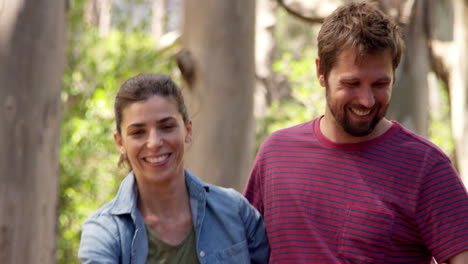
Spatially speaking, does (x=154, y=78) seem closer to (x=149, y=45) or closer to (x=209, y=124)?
(x=209, y=124)

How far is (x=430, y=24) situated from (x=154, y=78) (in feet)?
16.4

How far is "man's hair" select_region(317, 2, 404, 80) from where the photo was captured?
2666mm

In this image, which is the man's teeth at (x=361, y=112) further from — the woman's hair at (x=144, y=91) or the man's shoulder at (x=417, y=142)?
the woman's hair at (x=144, y=91)

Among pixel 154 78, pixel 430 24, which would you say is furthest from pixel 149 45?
pixel 154 78

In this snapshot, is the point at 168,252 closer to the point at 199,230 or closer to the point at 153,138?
the point at 199,230

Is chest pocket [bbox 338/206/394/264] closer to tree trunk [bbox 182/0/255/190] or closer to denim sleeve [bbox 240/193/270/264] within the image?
denim sleeve [bbox 240/193/270/264]

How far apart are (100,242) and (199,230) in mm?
372

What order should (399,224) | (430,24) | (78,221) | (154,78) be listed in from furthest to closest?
1. (78,221)
2. (430,24)
3. (154,78)
4. (399,224)

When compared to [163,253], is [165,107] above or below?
above

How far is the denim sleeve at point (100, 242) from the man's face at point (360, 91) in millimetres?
913

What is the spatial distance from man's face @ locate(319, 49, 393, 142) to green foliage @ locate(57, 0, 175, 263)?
653 cm

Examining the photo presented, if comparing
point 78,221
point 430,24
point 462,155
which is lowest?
point 78,221

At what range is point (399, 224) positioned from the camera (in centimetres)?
264

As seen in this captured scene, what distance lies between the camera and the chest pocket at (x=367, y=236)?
8.67 ft
